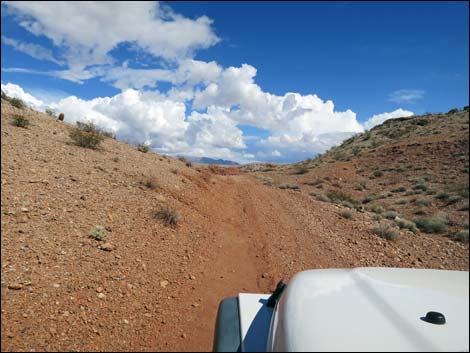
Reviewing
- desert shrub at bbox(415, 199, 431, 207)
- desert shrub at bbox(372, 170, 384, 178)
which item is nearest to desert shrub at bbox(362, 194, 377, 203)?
desert shrub at bbox(372, 170, 384, 178)

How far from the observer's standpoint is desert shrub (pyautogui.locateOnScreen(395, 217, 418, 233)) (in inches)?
153

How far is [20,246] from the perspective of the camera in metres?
4.07

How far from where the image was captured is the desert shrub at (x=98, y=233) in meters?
4.85

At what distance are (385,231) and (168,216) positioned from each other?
12.8ft

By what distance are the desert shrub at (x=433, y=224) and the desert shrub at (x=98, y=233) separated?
428 centimetres

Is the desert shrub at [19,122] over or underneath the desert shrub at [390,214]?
A: over

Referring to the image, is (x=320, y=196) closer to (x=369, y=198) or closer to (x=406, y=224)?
(x=369, y=198)

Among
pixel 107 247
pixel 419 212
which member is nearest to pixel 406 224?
pixel 419 212

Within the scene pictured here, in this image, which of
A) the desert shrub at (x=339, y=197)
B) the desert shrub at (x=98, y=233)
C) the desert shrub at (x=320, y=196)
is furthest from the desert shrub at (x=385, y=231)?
the desert shrub at (x=98, y=233)

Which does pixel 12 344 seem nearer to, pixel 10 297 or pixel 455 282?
pixel 10 297

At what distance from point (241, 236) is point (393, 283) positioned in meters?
4.90

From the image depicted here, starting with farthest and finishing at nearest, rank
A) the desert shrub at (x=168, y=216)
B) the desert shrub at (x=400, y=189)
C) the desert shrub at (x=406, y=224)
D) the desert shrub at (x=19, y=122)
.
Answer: the desert shrub at (x=19, y=122)
the desert shrub at (x=168, y=216)
the desert shrub at (x=400, y=189)
the desert shrub at (x=406, y=224)

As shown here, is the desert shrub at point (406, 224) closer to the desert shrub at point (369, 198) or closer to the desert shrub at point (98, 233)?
the desert shrub at point (369, 198)

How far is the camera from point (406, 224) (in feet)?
13.6
